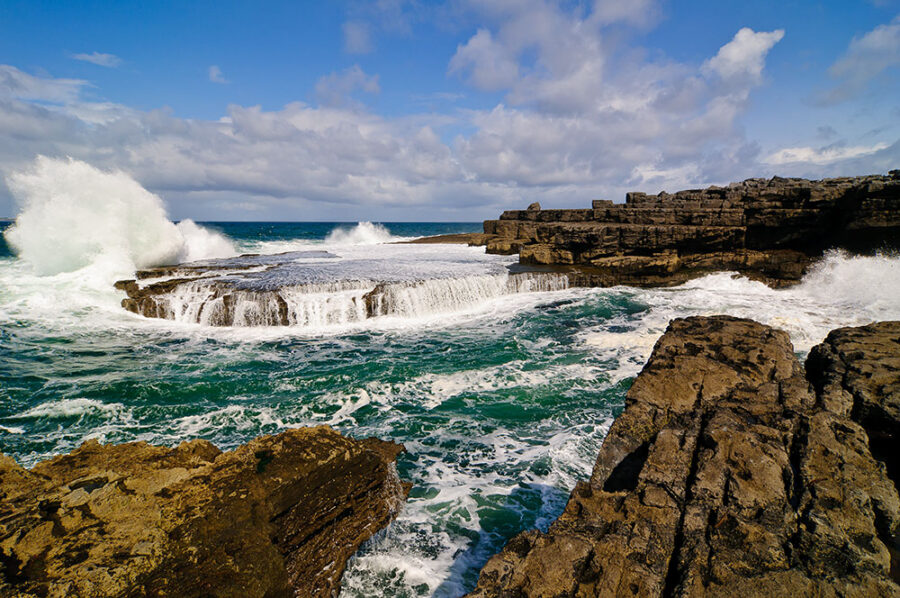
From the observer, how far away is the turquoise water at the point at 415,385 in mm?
4699

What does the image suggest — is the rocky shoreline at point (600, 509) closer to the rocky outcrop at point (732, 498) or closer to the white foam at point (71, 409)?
the rocky outcrop at point (732, 498)

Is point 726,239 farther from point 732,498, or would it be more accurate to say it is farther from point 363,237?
point 363,237

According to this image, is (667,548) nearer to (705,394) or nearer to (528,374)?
(705,394)

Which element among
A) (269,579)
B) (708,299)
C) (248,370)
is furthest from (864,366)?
(708,299)

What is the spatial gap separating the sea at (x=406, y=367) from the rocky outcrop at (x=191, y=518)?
22.6 inches

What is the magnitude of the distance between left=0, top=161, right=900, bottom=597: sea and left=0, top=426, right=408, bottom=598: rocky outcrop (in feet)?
1.88

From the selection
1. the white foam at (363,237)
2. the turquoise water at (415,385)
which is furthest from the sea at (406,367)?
the white foam at (363,237)

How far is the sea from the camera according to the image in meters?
4.93

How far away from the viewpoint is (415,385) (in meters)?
8.38

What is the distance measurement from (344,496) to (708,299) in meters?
15.5

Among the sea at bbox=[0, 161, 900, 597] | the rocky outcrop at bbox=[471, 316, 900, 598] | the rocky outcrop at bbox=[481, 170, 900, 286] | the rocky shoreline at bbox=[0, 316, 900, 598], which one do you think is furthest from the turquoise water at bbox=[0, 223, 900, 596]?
the rocky outcrop at bbox=[481, 170, 900, 286]

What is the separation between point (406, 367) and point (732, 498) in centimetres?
717

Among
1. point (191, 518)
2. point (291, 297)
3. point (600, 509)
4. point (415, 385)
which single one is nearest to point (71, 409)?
point (415, 385)

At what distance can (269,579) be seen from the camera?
9.21 ft
